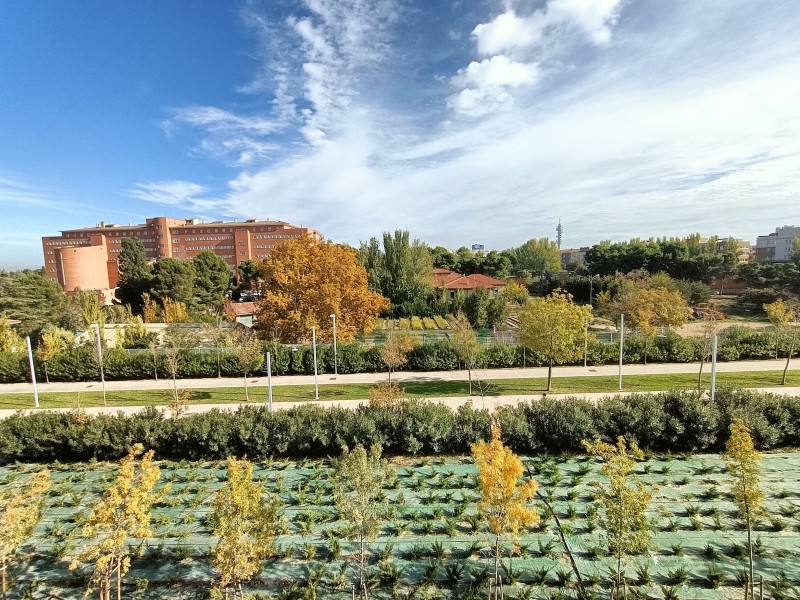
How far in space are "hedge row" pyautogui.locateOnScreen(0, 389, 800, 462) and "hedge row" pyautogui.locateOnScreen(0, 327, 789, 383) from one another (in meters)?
8.45

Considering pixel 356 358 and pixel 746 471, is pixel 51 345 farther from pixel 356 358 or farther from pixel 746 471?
pixel 746 471

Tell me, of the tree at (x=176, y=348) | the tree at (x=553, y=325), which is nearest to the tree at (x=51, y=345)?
the tree at (x=176, y=348)

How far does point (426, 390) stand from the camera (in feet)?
54.2

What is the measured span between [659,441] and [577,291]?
4086 centimetres

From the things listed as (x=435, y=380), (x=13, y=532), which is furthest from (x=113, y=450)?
(x=435, y=380)

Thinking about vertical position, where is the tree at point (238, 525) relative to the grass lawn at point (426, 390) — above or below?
above

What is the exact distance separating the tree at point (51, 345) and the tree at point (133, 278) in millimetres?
20304

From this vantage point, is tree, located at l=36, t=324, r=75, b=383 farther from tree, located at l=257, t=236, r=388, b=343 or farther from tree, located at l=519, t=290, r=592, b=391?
tree, located at l=519, t=290, r=592, b=391

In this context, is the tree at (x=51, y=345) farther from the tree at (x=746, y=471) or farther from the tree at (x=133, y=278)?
the tree at (x=746, y=471)

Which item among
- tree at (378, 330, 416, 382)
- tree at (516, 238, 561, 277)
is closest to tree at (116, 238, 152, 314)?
tree at (378, 330, 416, 382)

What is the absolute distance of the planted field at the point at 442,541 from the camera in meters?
5.90

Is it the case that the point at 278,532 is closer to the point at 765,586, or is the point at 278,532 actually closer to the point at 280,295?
the point at 765,586

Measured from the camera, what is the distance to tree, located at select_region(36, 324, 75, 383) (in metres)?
17.3

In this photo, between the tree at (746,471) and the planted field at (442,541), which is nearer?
the tree at (746,471)
